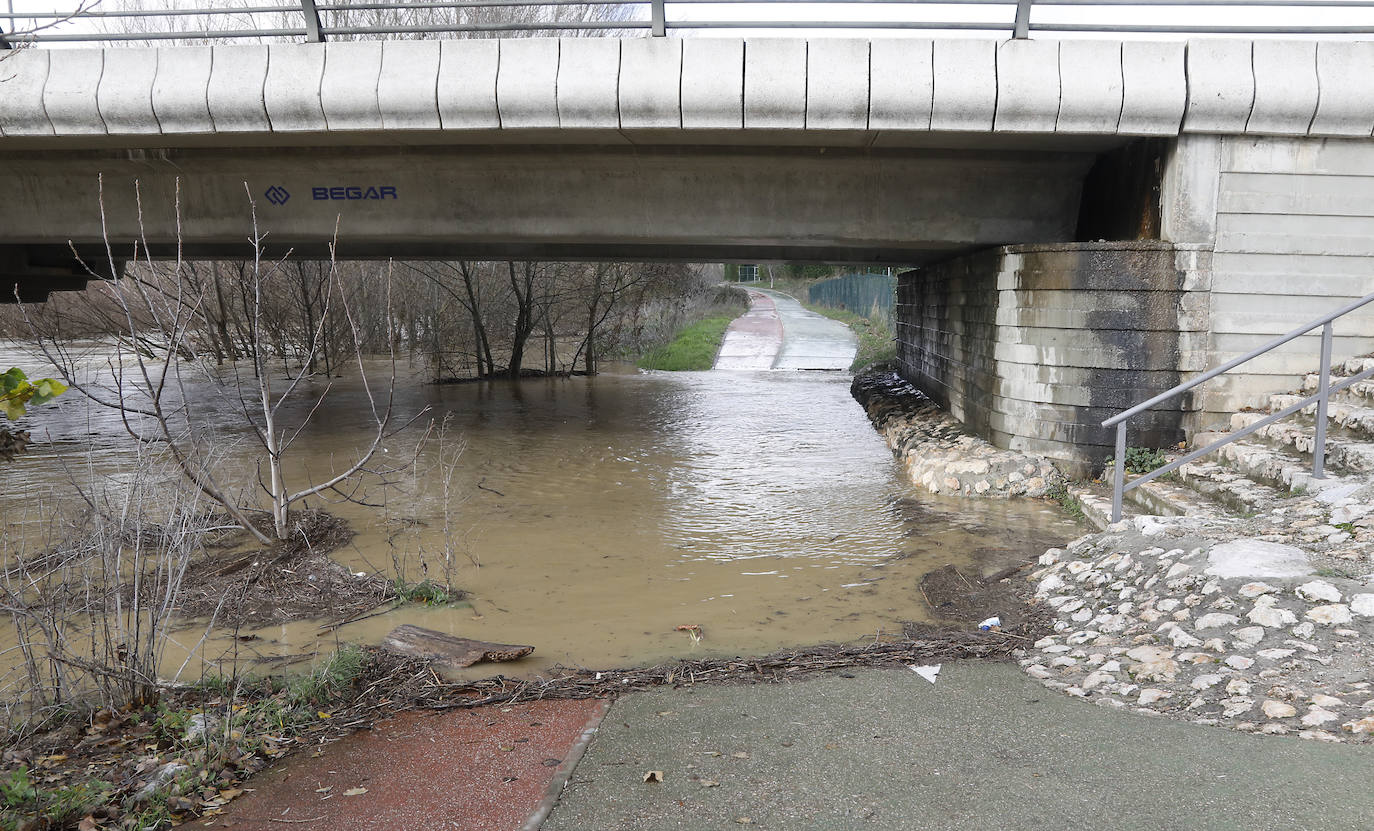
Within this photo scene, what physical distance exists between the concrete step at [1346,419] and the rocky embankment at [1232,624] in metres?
1.64

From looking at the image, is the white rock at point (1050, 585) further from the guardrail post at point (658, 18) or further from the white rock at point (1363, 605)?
the guardrail post at point (658, 18)

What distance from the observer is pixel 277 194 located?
11328mm

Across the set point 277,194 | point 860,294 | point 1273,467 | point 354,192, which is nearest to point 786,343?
point 860,294

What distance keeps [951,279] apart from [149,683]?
441 inches

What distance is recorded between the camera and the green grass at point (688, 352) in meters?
24.9

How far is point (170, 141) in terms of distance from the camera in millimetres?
10016

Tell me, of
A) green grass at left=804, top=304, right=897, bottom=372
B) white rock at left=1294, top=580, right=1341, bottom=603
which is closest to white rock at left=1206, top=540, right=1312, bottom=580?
white rock at left=1294, top=580, right=1341, bottom=603

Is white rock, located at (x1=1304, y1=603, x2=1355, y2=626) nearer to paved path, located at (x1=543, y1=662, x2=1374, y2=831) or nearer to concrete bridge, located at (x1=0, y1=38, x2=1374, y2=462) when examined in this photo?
paved path, located at (x1=543, y1=662, x2=1374, y2=831)

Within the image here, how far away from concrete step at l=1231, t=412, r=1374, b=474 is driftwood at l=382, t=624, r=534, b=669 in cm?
599

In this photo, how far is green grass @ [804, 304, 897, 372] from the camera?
23.0 m

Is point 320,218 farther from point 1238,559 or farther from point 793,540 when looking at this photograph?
point 1238,559

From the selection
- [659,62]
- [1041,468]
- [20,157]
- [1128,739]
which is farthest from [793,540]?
[20,157]

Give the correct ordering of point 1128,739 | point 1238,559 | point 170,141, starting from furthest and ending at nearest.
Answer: point 170,141, point 1238,559, point 1128,739

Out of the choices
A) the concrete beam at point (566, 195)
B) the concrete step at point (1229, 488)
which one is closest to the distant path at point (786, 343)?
the concrete beam at point (566, 195)
